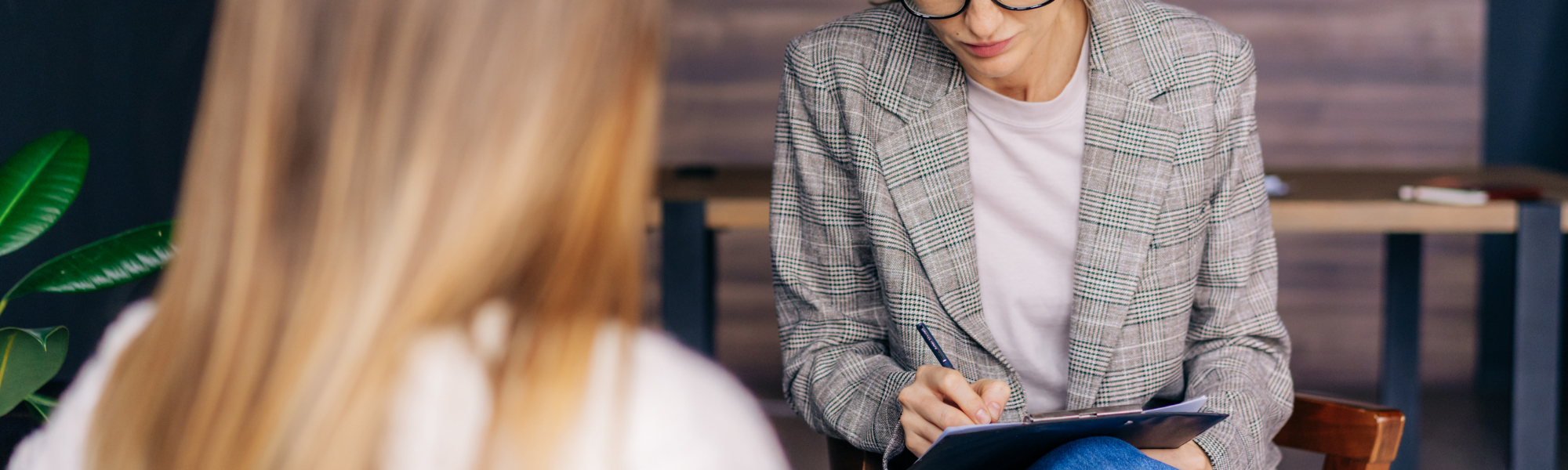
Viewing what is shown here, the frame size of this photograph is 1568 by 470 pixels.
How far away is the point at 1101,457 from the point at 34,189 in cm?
111

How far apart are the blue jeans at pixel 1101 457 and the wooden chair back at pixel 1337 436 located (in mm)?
301

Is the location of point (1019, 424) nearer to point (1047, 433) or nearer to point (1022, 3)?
point (1047, 433)

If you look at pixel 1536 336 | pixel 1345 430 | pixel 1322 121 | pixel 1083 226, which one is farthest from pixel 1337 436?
pixel 1322 121

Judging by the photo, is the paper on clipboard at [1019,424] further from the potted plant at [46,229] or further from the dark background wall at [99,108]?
the dark background wall at [99,108]

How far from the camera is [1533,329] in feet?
6.81

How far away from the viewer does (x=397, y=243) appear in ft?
1.69

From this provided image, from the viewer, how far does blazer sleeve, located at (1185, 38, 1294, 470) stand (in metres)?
1.22

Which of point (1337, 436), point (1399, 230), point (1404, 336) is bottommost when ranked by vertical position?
point (1404, 336)

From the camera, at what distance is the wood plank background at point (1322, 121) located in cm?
317

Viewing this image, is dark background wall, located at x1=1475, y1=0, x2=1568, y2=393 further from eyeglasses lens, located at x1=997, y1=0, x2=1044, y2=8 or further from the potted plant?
the potted plant

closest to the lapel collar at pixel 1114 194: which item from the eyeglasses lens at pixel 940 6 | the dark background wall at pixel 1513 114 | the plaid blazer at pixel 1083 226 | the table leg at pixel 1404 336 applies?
the plaid blazer at pixel 1083 226

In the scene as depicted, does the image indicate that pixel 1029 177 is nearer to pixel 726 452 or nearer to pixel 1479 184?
pixel 726 452

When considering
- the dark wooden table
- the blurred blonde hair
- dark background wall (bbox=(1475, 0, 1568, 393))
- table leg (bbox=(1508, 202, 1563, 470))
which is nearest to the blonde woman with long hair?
the blurred blonde hair

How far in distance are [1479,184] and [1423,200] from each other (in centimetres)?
26
